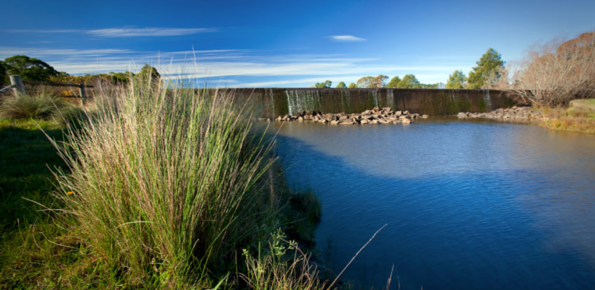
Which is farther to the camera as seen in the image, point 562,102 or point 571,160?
point 562,102

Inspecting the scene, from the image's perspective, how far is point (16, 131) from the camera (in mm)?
6066

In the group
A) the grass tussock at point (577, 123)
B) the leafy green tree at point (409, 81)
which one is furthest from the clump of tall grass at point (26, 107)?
the leafy green tree at point (409, 81)

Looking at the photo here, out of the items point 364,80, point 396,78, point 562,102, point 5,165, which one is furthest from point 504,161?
point 364,80

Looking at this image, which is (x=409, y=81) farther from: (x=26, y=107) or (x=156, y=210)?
(x=156, y=210)

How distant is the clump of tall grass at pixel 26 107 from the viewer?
23.7 ft

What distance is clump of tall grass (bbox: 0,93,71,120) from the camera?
285 inches

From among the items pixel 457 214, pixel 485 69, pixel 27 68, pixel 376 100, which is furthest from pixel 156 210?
pixel 485 69

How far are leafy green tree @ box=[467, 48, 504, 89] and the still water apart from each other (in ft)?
150

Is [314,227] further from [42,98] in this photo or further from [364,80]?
[364,80]

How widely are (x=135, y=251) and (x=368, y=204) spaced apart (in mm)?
3237

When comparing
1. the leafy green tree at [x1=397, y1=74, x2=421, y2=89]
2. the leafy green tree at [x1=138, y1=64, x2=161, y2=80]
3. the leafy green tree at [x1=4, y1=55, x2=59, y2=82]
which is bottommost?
the leafy green tree at [x1=138, y1=64, x2=161, y2=80]

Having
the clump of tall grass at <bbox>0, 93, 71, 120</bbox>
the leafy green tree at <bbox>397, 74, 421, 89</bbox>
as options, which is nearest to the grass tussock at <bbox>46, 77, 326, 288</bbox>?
the clump of tall grass at <bbox>0, 93, 71, 120</bbox>

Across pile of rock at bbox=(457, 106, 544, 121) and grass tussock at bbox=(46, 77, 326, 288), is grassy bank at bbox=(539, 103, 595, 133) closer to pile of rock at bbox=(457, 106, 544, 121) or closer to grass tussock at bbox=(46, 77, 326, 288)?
pile of rock at bbox=(457, 106, 544, 121)

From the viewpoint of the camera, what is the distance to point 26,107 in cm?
744
